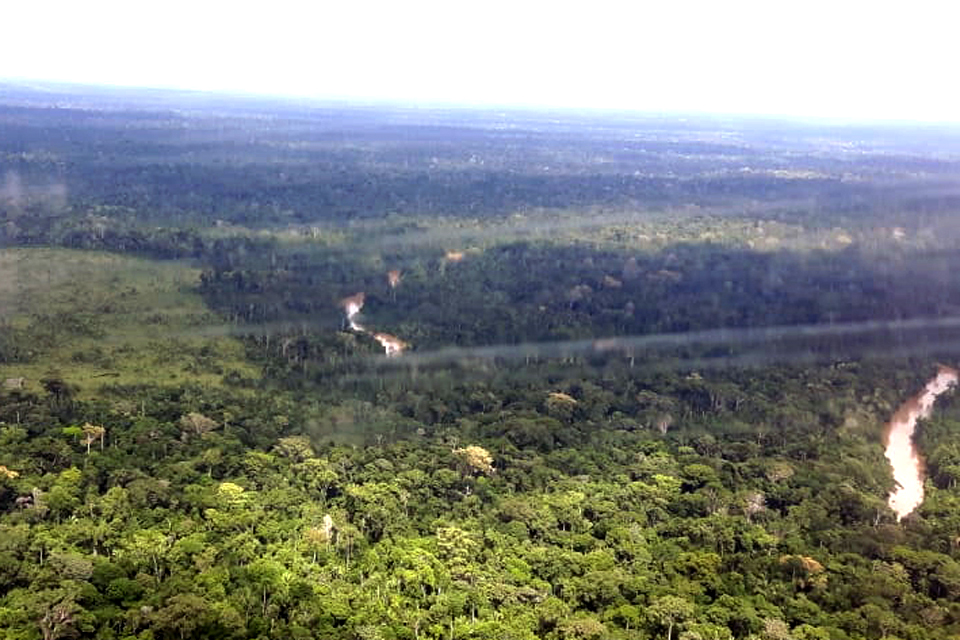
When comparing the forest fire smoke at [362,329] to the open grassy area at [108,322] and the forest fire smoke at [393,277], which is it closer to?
the forest fire smoke at [393,277]

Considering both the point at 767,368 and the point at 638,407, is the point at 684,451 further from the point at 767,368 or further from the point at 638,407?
the point at 767,368

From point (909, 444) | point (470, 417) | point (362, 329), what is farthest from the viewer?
point (362, 329)

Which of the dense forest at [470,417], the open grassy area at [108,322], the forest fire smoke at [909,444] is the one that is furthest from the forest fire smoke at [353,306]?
the forest fire smoke at [909,444]

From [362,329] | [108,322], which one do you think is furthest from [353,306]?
[108,322]

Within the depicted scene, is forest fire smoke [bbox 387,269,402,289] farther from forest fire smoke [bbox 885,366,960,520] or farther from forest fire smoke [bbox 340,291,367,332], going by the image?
forest fire smoke [bbox 885,366,960,520]

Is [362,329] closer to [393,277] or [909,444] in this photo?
[393,277]
